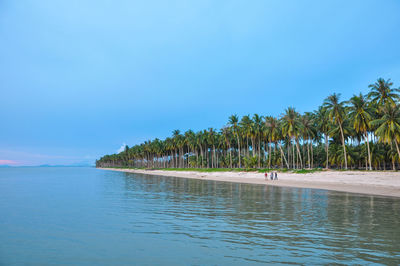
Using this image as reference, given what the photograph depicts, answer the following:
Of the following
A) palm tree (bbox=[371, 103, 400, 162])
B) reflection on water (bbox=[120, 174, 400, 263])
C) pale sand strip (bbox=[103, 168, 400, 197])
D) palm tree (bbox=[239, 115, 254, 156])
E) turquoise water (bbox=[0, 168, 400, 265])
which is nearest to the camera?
turquoise water (bbox=[0, 168, 400, 265])

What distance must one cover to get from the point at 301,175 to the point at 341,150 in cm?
2601

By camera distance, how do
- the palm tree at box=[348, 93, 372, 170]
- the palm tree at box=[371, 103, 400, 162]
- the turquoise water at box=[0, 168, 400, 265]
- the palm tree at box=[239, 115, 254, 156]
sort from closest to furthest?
the turquoise water at box=[0, 168, 400, 265] < the palm tree at box=[371, 103, 400, 162] < the palm tree at box=[348, 93, 372, 170] < the palm tree at box=[239, 115, 254, 156]

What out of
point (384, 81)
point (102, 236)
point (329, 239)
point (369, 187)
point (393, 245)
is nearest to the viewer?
point (393, 245)

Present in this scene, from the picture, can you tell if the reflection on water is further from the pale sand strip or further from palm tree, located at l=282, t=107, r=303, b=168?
palm tree, located at l=282, t=107, r=303, b=168

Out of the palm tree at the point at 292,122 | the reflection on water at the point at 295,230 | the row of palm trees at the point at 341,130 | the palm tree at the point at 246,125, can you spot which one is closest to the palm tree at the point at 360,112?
the row of palm trees at the point at 341,130

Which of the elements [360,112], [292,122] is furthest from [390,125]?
[292,122]

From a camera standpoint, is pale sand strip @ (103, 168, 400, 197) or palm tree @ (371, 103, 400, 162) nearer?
pale sand strip @ (103, 168, 400, 197)

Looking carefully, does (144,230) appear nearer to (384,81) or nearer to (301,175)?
(301,175)

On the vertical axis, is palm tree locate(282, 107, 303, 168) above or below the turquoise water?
above

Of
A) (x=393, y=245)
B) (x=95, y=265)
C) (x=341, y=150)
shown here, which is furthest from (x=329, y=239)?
(x=341, y=150)

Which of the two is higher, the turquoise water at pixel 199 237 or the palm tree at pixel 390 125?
the palm tree at pixel 390 125

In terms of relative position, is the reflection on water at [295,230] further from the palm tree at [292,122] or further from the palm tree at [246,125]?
the palm tree at [246,125]

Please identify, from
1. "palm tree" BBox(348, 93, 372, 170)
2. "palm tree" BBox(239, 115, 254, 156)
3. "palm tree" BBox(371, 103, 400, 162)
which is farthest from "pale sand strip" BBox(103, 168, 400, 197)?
"palm tree" BBox(239, 115, 254, 156)

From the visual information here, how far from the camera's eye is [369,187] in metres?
35.5
